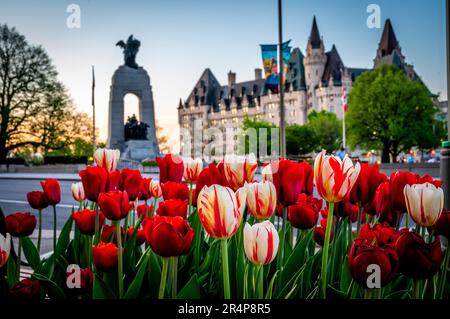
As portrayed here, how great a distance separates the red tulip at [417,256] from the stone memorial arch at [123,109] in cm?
3002

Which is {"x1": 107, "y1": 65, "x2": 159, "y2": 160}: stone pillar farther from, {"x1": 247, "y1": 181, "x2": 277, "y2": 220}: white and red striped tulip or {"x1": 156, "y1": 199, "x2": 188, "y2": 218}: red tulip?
{"x1": 247, "y1": 181, "x2": 277, "y2": 220}: white and red striped tulip

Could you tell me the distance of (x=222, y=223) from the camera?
0.85 m

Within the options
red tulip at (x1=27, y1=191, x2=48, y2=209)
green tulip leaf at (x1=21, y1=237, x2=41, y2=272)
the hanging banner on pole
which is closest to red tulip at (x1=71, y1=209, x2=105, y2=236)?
green tulip leaf at (x1=21, y1=237, x2=41, y2=272)

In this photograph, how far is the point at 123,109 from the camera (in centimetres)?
3039

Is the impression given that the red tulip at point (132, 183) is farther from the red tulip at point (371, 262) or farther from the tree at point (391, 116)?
the tree at point (391, 116)

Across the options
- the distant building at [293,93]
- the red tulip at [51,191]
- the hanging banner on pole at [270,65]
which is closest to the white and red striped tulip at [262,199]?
the red tulip at [51,191]

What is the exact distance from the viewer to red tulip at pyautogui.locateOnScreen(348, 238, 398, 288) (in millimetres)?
844

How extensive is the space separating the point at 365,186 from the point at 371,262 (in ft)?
1.56

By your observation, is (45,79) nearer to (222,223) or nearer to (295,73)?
(222,223)

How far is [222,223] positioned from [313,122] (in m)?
70.0

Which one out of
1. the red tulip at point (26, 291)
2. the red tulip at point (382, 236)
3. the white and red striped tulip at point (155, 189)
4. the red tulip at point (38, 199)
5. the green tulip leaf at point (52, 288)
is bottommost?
the green tulip leaf at point (52, 288)

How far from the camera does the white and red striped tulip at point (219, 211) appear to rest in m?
0.85

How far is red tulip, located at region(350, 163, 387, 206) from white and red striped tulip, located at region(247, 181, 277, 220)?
1.18ft
